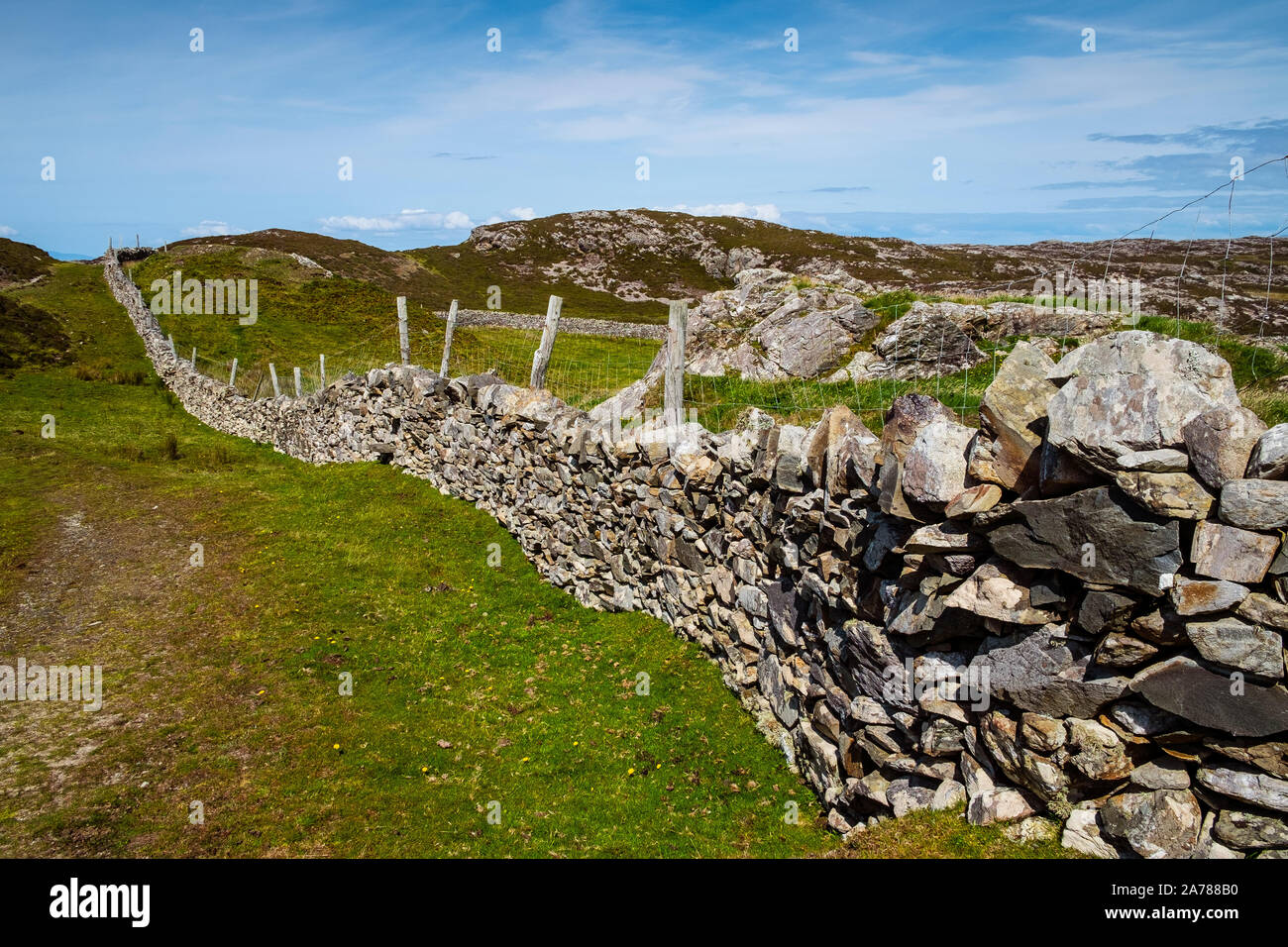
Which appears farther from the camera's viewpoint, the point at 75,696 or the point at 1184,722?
the point at 75,696


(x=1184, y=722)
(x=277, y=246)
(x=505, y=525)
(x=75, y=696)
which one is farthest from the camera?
(x=277, y=246)

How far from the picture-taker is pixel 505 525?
1534 cm

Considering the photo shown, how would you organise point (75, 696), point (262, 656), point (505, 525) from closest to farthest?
point (75, 696) → point (262, 656) → point (505, 525)

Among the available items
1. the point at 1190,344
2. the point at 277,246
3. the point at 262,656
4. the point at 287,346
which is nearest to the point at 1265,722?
the point at 1190,344

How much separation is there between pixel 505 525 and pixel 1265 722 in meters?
13.1

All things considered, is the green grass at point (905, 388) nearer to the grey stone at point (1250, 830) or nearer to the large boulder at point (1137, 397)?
the large boulder at point (1137, 397)

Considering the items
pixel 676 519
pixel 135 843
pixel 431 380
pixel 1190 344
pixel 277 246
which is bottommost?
pixel 135 843

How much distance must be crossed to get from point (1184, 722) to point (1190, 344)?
254cm

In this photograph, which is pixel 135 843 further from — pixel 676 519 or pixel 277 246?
pixel 277 246

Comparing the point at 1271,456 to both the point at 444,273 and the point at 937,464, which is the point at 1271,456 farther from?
the point at 444,273

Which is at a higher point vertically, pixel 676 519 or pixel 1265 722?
pixel 676 519

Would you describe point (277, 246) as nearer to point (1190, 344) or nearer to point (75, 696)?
point (75, 696)
